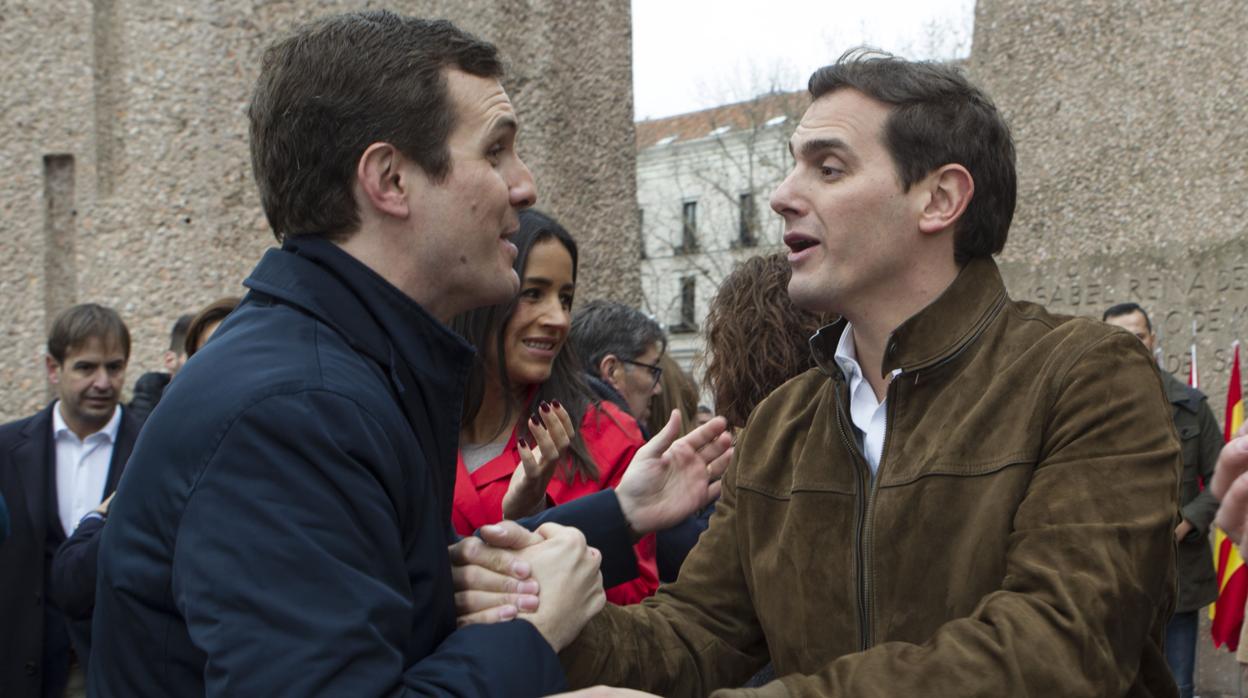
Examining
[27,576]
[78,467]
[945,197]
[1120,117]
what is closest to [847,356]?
[945,197]

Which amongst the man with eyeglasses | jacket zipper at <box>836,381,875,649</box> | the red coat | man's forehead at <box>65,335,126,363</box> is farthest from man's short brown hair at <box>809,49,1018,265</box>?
man's forehead at <box>65,335,126,363</box>

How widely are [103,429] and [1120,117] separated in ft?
40.9

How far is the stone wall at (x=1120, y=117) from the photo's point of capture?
1327cm

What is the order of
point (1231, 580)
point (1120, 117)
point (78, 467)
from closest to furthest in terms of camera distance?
point (78, 467) → point (1231, 580) → point (1120, 117)

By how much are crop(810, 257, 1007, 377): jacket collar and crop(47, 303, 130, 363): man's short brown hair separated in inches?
154

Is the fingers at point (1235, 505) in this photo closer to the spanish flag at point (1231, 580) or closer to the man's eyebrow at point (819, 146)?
the man's eyebrow at point (819, 146)

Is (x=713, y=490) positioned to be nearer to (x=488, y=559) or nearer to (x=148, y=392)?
(x=488, y=559)

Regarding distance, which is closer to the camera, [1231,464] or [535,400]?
[1231,464]

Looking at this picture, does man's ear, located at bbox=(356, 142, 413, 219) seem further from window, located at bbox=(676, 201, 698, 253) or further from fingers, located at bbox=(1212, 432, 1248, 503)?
window, located at bbox=(676, 201, 698, 253)

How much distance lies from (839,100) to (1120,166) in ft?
43.4

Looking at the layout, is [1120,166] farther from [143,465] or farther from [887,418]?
[143,465]

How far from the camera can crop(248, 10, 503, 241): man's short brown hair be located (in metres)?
1.84

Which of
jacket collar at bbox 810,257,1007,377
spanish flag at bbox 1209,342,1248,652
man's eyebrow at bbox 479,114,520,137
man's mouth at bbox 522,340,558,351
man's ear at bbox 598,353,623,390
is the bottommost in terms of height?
spanish flag at bbox 1209,342,1248,652

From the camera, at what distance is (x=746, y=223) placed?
32.6m
